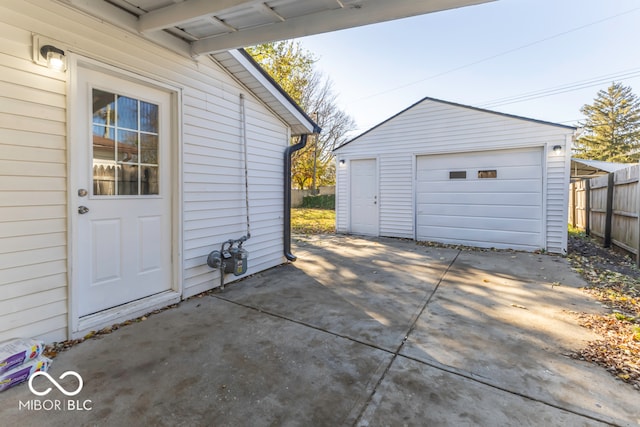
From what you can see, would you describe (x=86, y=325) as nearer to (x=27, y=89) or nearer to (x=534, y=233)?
(x=27, y=89)

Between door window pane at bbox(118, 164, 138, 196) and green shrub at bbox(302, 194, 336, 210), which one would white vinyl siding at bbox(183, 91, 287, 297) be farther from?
green shrub at bbox(302, 194, 336, 210)

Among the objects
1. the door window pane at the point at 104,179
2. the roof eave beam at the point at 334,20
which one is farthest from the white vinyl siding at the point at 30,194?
the roof eave beam at the point at 334,20

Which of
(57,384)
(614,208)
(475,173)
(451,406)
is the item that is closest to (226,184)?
(57,384)

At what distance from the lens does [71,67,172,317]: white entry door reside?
231 cm

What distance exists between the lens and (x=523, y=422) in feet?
4.70

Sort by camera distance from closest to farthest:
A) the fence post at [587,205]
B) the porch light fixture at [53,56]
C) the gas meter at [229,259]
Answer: the porch light fixture at [53,56] < the gas meter at [229,259] < the fence post at [587,205]

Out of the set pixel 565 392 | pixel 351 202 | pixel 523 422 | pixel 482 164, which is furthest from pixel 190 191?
pixel 482 164

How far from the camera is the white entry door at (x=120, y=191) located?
91.0 inches

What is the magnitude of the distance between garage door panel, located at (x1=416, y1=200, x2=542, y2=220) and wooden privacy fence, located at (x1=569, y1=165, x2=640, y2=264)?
1279 mm

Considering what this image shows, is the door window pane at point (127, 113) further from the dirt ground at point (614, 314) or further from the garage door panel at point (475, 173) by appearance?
the garage door panel at point (475, 173)

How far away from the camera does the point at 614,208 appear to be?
18.8ft

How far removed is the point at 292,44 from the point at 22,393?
1157cm

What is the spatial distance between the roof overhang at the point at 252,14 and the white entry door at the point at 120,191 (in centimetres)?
53

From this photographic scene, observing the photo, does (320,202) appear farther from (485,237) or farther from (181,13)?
(181,13)
